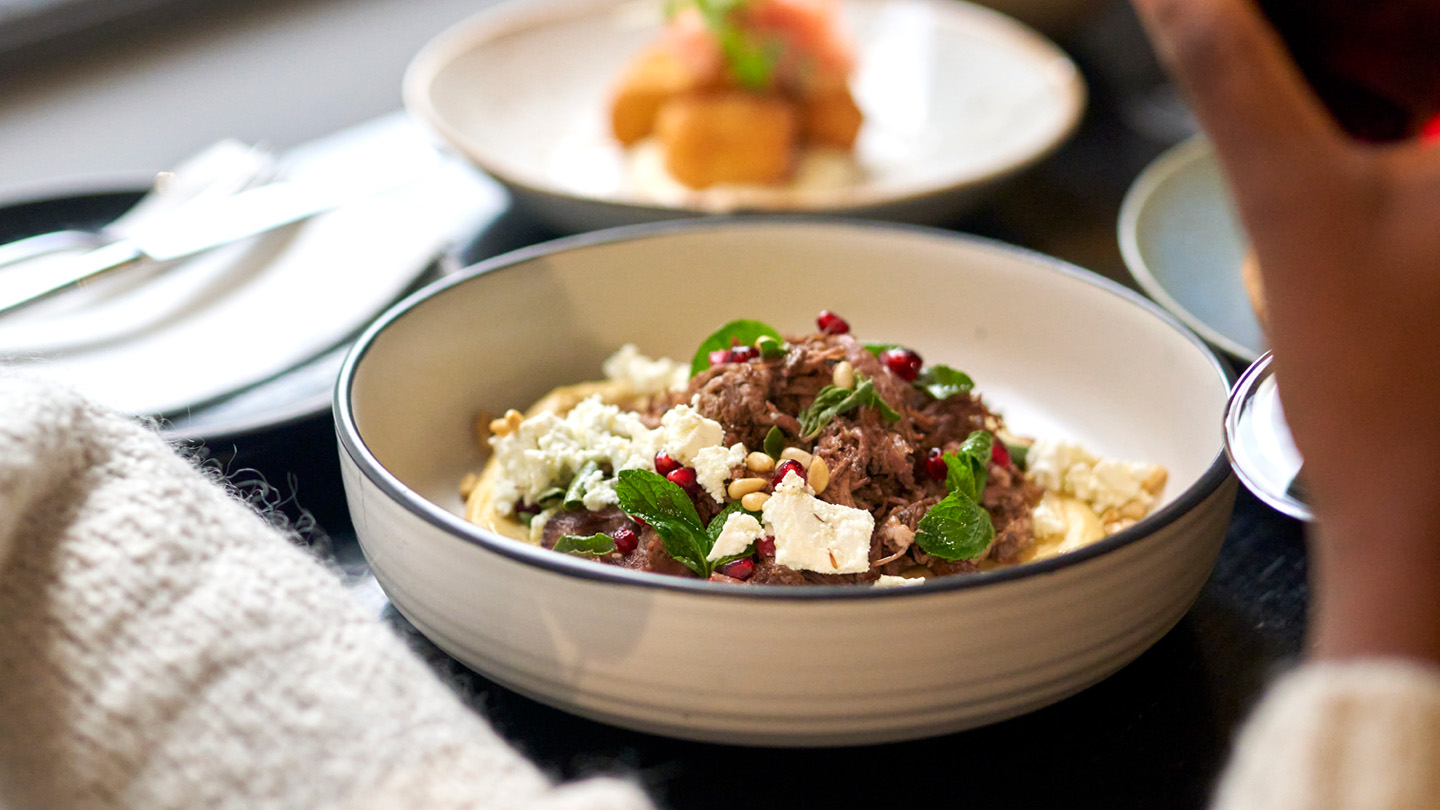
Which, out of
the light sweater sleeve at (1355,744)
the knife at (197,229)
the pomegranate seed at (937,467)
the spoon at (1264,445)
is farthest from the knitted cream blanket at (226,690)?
the knife at (197,229)

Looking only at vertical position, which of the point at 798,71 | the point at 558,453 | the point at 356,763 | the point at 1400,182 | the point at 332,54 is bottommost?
the point at 332,54

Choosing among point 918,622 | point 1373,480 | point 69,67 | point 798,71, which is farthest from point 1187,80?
point 69,67

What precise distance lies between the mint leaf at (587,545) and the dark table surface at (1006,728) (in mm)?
112

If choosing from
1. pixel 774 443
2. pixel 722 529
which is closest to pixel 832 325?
pixel 774 443

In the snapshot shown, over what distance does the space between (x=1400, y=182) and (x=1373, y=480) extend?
5.4 inches

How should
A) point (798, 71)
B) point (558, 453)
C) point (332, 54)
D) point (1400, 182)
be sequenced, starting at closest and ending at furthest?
point (1400, 182), point (558, 453), point (798, 71), point (332, 54)

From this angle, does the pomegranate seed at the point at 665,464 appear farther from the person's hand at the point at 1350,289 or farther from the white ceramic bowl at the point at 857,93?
the white ceramic bowl at the point at 857,93

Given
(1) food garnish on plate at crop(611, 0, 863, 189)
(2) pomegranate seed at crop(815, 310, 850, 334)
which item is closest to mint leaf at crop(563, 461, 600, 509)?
(2) pomegranate seed at crop(815, 310, 850, 334)

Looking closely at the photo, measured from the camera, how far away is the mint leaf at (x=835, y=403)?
3.05ft

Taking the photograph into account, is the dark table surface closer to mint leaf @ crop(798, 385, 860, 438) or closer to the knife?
mint leaf @ crop(798, 385, 860, 438)

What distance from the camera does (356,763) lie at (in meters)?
0.59

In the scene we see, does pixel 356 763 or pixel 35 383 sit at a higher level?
pixel 35 383

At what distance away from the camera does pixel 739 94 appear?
196cm

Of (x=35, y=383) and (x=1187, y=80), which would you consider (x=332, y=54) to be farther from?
(x=1187, y=80)
